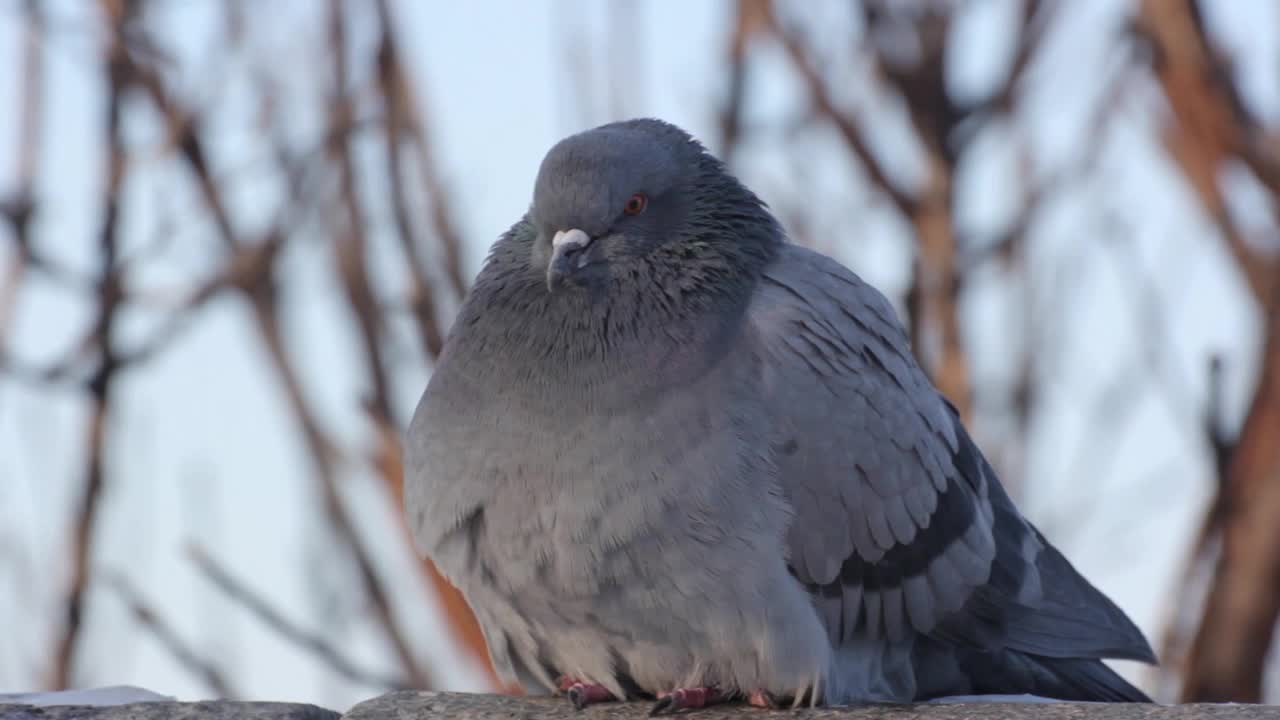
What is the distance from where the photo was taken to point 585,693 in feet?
13.0

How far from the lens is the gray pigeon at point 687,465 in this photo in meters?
3.71

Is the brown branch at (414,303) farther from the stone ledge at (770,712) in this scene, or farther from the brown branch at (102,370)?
the stone ledge at (770,712)

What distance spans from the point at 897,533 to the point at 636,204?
102 cm

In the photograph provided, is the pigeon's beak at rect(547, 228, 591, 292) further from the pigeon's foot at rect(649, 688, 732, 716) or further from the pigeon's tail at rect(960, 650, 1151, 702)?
the pigeon's tail at rect(960, 650, 1151, 702)

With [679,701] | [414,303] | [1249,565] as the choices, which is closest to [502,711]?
[679,701]

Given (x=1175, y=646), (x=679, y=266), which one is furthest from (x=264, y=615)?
(x=1175, y=646)

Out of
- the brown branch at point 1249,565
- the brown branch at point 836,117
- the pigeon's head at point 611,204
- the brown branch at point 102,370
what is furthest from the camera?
the brown branch at point 836,117

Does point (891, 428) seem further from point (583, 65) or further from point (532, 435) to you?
point (583, 65)

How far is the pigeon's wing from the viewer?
388 centimetres

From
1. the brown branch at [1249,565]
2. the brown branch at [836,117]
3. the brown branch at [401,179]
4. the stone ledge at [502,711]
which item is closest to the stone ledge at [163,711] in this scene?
the stone ledge at [502,711]

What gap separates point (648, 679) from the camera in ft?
12.8

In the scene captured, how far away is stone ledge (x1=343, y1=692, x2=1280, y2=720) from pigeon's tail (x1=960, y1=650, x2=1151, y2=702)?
25.2 inches

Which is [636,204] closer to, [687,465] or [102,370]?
[687,465]

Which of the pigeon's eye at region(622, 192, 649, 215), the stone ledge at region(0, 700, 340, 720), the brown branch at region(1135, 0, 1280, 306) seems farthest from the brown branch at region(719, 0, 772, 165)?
the stone ledge at region(0, 700, 340, 720)
